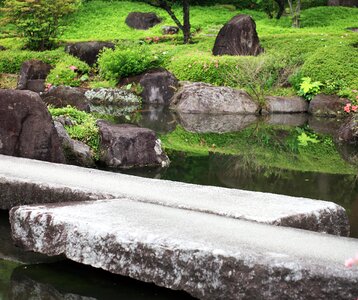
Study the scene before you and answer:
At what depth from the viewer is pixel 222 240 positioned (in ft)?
16.3

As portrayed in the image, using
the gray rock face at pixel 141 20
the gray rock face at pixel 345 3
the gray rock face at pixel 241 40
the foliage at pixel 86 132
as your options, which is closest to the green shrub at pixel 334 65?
the gray rock face at pixel 241 40

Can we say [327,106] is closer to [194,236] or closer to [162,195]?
[162,195]

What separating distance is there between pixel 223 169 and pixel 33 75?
49.6ft

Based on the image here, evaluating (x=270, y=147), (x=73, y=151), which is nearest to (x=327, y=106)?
(x=270, y=147)

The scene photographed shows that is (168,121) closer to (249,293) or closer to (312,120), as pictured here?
(312,120)

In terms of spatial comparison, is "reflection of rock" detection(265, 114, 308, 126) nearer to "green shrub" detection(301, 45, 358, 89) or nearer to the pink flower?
the pink flower

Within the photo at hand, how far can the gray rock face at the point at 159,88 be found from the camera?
21.6 m

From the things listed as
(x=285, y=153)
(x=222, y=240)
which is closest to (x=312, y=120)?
(x=285, y=153)

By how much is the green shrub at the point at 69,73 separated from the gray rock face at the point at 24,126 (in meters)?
14.5

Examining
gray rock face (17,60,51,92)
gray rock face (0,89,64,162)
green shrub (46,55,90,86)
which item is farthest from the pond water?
gray rock face (17,60,51,92)

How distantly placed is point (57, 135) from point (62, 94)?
Result: 10.5 metres

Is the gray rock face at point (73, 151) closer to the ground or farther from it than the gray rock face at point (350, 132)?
farther from it

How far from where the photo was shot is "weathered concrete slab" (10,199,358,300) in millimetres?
4461

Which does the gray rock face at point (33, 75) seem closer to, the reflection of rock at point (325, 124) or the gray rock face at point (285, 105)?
the gray rock face at point (285, 105)
